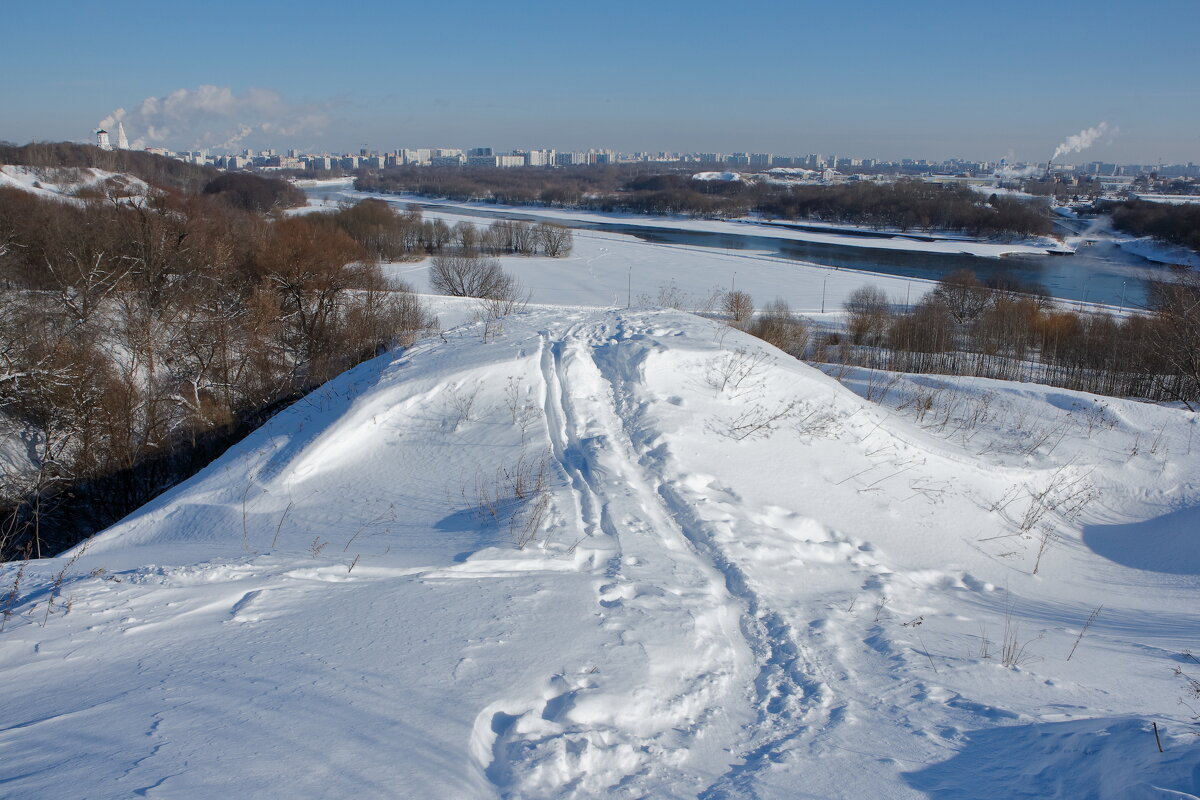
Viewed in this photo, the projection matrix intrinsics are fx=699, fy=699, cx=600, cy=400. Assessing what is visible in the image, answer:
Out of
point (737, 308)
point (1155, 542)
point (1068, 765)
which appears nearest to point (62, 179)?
point (737, 308)

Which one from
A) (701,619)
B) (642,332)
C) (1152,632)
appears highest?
(642,332)

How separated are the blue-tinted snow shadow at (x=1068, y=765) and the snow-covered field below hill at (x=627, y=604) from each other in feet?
0.05

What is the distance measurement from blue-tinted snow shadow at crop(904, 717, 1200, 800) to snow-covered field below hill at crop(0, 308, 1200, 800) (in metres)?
0.01

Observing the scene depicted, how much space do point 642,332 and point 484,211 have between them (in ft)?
264

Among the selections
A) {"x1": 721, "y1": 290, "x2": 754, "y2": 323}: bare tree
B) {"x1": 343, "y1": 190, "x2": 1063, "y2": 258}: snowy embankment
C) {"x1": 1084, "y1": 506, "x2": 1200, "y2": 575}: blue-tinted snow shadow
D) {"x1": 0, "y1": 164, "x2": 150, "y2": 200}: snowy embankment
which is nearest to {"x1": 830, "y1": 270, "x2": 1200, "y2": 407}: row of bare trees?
{"x1": 721, "y1": 290, "x2": 754, "y2": 323}: bare tree

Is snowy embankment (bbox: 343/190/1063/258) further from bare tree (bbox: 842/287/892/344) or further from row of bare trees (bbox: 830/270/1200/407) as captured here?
row of bare trees (bbox: 830/270/1200/407)

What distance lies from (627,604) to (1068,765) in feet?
7.09

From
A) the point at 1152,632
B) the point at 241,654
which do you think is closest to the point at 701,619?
the point at 241,654

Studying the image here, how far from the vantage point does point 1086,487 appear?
730 cm

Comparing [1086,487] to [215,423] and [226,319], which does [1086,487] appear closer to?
[215,423]

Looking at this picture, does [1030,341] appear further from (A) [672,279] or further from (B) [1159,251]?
(B) [1159,251]

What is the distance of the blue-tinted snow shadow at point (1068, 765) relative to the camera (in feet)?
8.01

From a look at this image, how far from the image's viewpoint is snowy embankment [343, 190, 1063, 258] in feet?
181

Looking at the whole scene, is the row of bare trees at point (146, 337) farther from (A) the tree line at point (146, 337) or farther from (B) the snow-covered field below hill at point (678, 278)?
(B) the snow-covered field below hill at point (678, 278)
